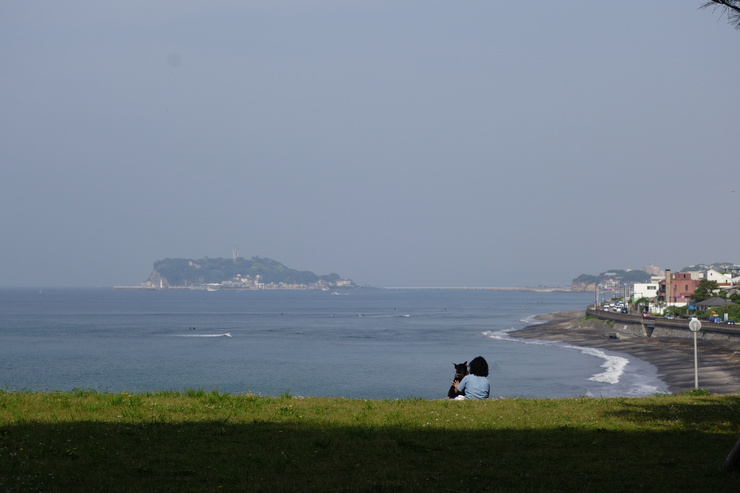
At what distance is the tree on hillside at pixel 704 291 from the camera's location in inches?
5062

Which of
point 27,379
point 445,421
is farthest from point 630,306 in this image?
point 445,421

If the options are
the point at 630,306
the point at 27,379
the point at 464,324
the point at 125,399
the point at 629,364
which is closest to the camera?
the point at 125,399

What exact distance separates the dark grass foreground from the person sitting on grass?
111 centimetres

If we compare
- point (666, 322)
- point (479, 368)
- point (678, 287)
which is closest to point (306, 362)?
point (666, 322)

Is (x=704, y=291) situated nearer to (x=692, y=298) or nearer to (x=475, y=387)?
(x=692, y=298)

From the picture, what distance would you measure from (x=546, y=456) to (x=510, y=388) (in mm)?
43562

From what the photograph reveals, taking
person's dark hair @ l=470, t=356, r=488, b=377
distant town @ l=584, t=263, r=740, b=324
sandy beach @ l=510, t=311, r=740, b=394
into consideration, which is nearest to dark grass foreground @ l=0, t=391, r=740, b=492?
person's dark hair @ l=470, t=356, r=488, b=377

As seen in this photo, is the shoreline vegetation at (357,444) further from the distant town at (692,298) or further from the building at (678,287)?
the building at (678,287)

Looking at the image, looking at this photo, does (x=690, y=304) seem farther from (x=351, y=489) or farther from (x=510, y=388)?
(x=351, y=489)

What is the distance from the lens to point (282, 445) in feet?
33.4

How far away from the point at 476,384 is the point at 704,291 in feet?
413

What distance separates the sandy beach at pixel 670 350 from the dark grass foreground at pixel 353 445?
84.1 ft

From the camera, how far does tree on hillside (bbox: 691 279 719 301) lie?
128562mm

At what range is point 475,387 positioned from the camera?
1593 cm
